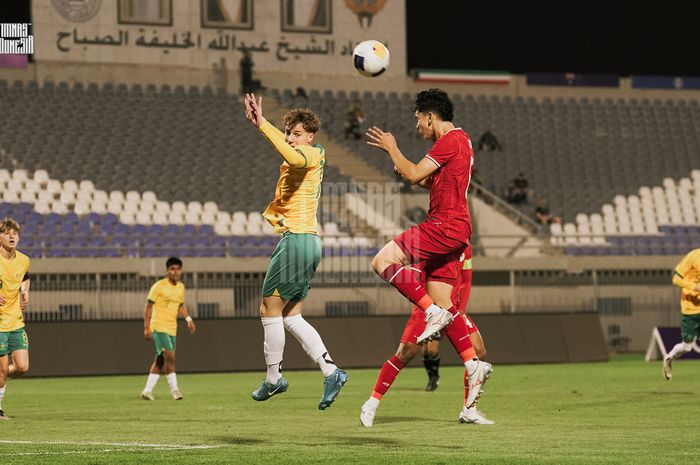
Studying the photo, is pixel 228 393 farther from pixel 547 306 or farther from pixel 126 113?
pixel 126 113

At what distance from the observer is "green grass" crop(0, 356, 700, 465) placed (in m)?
9.41

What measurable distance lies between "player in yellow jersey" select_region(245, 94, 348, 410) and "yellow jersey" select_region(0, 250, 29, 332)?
5283 mm

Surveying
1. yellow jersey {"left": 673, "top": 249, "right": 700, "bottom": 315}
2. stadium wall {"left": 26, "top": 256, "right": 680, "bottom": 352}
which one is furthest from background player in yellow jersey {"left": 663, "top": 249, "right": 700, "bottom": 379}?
stadium wall {"left": 26, "top": 256, "right": 680, "bottom": 352}

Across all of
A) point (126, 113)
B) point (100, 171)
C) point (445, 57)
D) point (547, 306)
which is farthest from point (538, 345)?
point (445, 57)

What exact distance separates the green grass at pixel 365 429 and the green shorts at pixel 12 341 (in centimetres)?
87

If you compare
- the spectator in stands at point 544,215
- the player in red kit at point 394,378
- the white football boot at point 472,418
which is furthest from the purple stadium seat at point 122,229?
the white football boot at point 472,418

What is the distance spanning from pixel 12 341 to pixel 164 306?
5269mm

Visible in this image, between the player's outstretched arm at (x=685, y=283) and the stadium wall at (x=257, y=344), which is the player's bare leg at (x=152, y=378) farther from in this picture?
the player's outstretched arm at (x=685, y=283)

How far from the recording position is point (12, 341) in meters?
15.4

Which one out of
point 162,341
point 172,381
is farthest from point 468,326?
point 162,341

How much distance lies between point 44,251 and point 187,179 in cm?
705

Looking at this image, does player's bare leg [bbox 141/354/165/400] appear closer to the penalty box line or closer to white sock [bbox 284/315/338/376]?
the penalty box line

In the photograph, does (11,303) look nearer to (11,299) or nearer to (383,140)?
(11,299)

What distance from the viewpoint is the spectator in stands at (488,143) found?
4472cm
